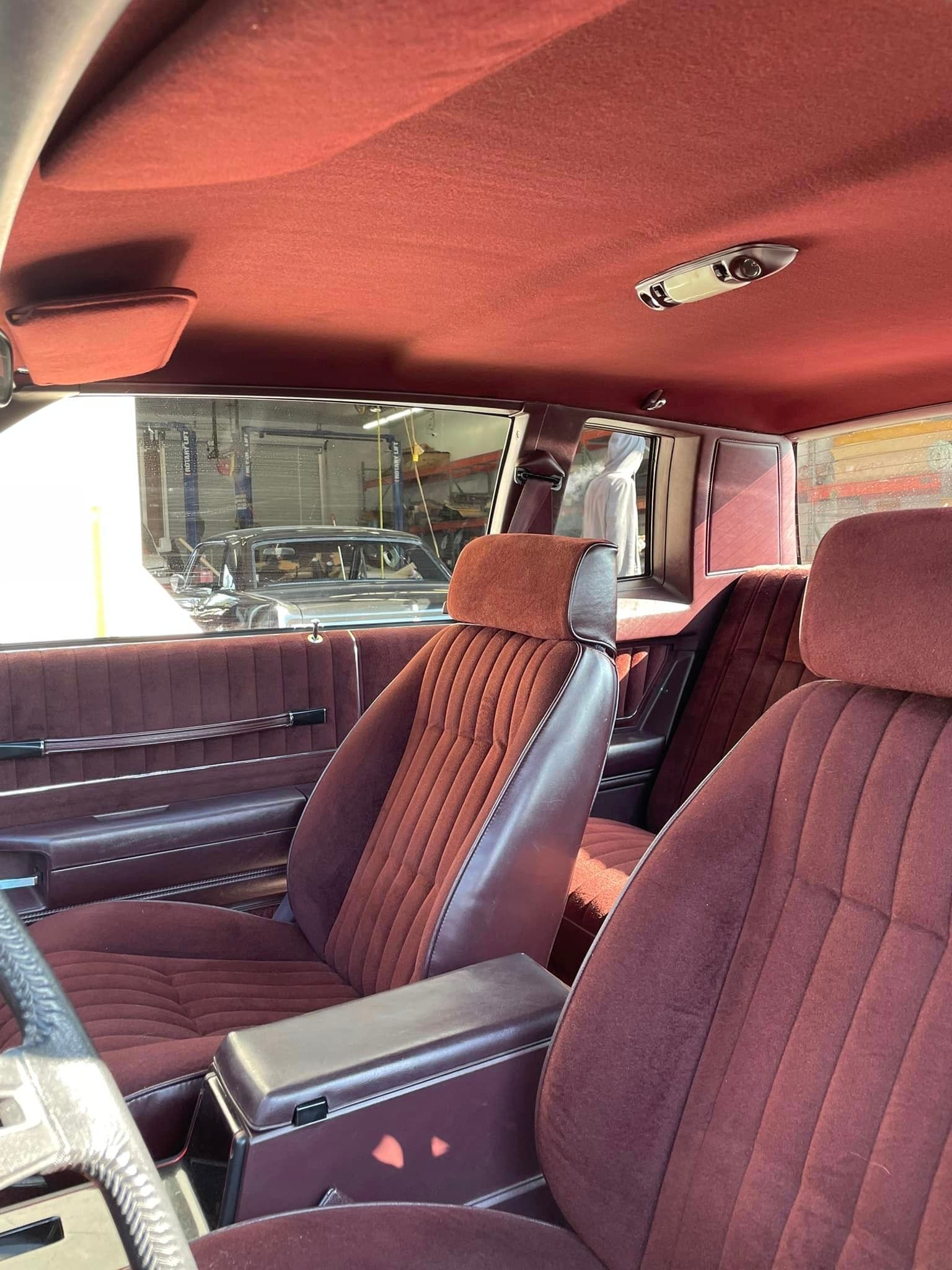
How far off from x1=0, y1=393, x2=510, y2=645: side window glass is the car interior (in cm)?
1

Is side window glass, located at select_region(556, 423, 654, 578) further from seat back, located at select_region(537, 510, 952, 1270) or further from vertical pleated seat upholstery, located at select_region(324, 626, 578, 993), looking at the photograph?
seat back, located at select_region(537, 510, 952, 1270)

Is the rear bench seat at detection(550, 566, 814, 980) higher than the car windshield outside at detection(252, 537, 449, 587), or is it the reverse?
the car windshield outside at detection(252, 537, 449, 587)

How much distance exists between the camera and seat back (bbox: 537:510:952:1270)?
0.98 m

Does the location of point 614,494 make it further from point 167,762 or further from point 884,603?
point 884,603

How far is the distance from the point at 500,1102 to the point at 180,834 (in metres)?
1.25

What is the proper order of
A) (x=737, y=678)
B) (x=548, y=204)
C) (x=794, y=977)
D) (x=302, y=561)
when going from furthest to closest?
(x=737, y=678) < (x=302, y=561) < (x=548, y=204) < (x=794, y=977)

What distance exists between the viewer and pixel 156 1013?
1.64m

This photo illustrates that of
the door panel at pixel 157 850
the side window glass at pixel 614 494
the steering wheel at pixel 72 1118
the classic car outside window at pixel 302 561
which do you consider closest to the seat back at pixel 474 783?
the door panel at pixel 157 850

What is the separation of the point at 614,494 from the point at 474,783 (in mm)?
1658

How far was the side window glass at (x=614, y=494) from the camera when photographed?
303 cm

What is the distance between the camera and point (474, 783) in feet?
5.94

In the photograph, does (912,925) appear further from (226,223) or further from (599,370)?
(599,370)

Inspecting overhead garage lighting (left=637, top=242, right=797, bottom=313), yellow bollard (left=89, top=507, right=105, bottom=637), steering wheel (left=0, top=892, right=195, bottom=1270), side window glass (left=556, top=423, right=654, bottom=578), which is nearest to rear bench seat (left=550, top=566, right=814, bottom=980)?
side window glass (left=556, top=423, right=654, bottom=578)

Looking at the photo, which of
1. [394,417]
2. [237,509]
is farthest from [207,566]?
[394,417]
